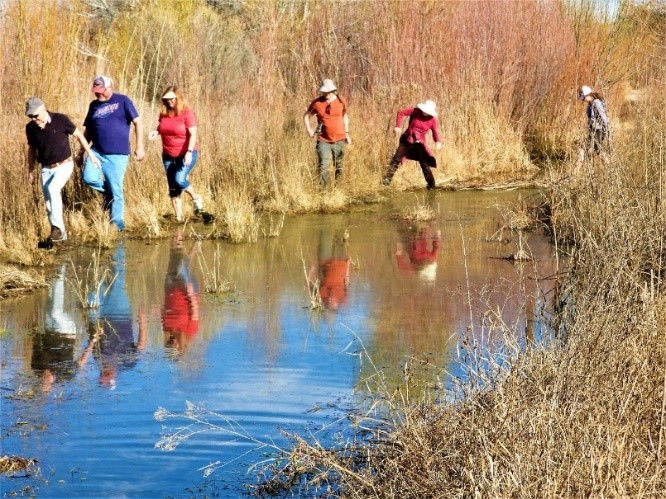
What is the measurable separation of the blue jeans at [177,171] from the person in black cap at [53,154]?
1.64 meters

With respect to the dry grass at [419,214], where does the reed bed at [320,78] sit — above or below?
above

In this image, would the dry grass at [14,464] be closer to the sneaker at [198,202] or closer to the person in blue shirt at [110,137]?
the person in blue shirt at [110,137]

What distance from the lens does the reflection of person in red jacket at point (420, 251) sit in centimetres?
1135

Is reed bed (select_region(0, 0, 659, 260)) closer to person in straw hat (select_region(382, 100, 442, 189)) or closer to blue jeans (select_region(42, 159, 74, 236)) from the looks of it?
blue jeans (select_region(42, 159, 74, 236))

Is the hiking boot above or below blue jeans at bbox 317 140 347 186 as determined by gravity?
below

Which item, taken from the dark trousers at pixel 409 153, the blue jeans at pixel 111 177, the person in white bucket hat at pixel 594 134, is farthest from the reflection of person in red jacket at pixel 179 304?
the dark trousers at pixel 409 153

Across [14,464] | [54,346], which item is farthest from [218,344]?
[14,464]

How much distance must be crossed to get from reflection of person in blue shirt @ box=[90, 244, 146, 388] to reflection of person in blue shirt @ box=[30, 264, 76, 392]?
0.19m

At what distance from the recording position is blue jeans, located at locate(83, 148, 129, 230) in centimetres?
1277

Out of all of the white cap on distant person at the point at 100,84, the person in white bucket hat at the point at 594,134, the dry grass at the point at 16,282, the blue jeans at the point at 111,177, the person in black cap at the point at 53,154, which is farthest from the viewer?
the blue jeans at the point at 111,177

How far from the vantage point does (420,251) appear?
12562mm

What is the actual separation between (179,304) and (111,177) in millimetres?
3658

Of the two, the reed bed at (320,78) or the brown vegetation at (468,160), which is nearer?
the brown vegetation at (468,160)

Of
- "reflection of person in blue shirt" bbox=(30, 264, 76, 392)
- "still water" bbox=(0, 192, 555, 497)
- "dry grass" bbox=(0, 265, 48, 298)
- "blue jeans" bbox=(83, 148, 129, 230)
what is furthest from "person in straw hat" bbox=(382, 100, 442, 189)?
"reflection of person in blue shirt" bbox=(30, 264, 76, 392)
